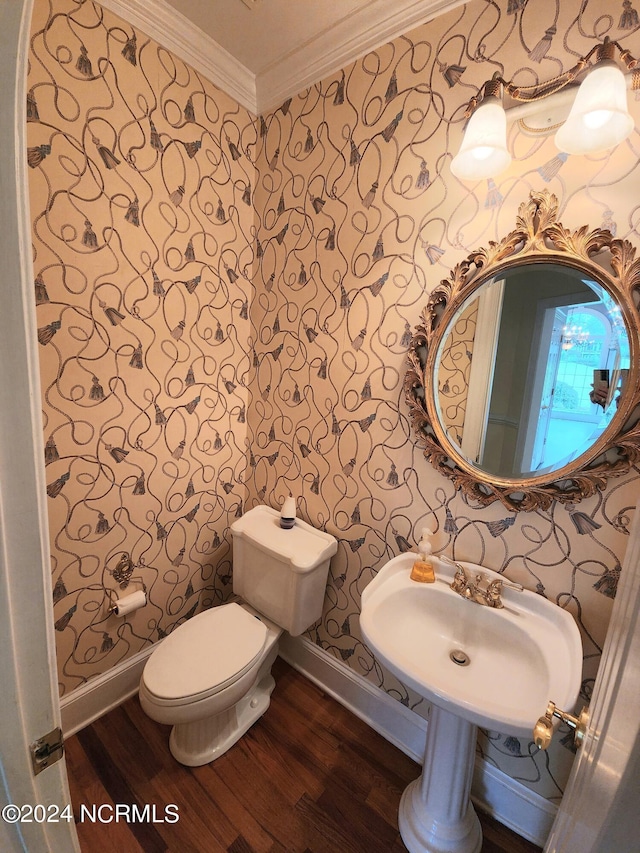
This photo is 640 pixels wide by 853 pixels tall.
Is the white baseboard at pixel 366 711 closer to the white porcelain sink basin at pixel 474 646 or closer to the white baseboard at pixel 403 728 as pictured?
the white baseboard at pixel 403 728

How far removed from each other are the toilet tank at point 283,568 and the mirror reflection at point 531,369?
739 millimetres

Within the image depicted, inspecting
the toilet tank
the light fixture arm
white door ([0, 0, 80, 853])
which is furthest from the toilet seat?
the light fixture arm

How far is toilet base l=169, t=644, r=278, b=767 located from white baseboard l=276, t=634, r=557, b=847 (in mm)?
306

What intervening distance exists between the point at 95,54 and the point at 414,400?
1.53 m

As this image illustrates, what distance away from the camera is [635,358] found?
891 mm

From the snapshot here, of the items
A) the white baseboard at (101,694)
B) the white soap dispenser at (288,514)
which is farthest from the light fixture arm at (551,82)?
the white baseboard at (101,694)

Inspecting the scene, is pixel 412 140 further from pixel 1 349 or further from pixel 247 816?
pixel 247 816

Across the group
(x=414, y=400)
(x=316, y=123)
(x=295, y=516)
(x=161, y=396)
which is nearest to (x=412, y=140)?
(x=316, y=123)

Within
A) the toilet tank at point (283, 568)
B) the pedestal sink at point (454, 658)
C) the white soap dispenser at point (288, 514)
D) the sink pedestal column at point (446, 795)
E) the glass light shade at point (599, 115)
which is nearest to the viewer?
the glass light shade at point (599, 115)

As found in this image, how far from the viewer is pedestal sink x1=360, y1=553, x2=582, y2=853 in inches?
36.9

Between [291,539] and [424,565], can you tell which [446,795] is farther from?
[291,539]

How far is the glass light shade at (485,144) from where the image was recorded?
0.95 metres

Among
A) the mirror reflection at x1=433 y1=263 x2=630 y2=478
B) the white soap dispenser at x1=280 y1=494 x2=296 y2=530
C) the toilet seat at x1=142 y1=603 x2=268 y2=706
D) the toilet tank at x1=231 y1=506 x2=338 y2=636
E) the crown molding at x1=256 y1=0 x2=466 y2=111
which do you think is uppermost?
the crown molding at x1=256 y1=0 x2=466 y2=111

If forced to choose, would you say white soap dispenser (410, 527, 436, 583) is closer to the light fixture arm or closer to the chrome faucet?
the chrome faucet
